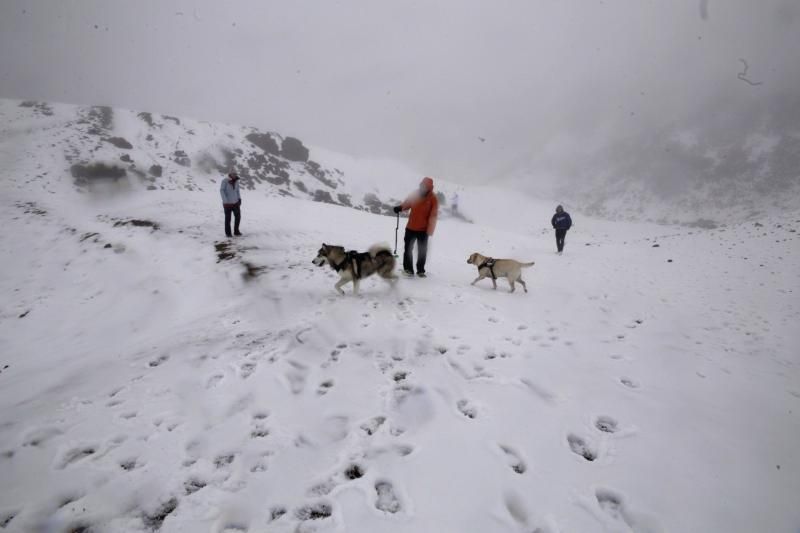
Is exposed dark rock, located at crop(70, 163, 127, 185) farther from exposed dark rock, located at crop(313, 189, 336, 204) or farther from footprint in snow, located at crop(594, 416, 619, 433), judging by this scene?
footprint in snow, located at crop(594, 416, 619, 433)

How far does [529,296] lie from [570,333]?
8.25ft

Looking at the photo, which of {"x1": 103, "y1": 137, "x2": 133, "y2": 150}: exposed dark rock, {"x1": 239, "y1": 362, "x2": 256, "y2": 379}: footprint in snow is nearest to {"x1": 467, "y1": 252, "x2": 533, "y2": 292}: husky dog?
{"x1": 239, "y1": 362, "x2": 256, "y2": 379}: footprint in snow

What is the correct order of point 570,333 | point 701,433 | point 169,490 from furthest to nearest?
point 570,333
point 701,433
point 169,490

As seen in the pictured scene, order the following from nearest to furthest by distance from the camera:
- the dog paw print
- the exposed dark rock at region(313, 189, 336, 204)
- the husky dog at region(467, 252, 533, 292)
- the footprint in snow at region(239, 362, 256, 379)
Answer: the dog paw print → the footprint in snow at region(239, 362, 256, 379) → the husky dog at region(467, 252, 533, 292) → the exposed dark rock at region(313, 189, 336, 204)

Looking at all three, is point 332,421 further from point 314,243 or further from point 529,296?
point 314,243

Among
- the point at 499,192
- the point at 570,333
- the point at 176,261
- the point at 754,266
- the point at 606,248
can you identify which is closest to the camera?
the point at 570,333

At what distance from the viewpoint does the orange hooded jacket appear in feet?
25.6

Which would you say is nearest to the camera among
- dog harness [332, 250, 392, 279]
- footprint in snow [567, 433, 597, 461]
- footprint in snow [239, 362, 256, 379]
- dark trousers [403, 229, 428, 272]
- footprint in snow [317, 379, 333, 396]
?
footprint in snow [567, 433, 597, 461]

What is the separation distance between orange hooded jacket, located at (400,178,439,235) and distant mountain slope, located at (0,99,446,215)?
97.0 feet

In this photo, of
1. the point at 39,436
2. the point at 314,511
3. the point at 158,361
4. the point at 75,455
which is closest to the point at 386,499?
the point at 314,511

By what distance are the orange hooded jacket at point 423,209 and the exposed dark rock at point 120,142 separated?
51.1 m

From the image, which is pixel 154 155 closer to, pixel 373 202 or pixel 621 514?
pixel 373 202

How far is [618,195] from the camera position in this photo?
74938 millimetres

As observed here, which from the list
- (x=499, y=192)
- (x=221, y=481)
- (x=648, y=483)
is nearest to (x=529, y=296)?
(x=648, y=483)
